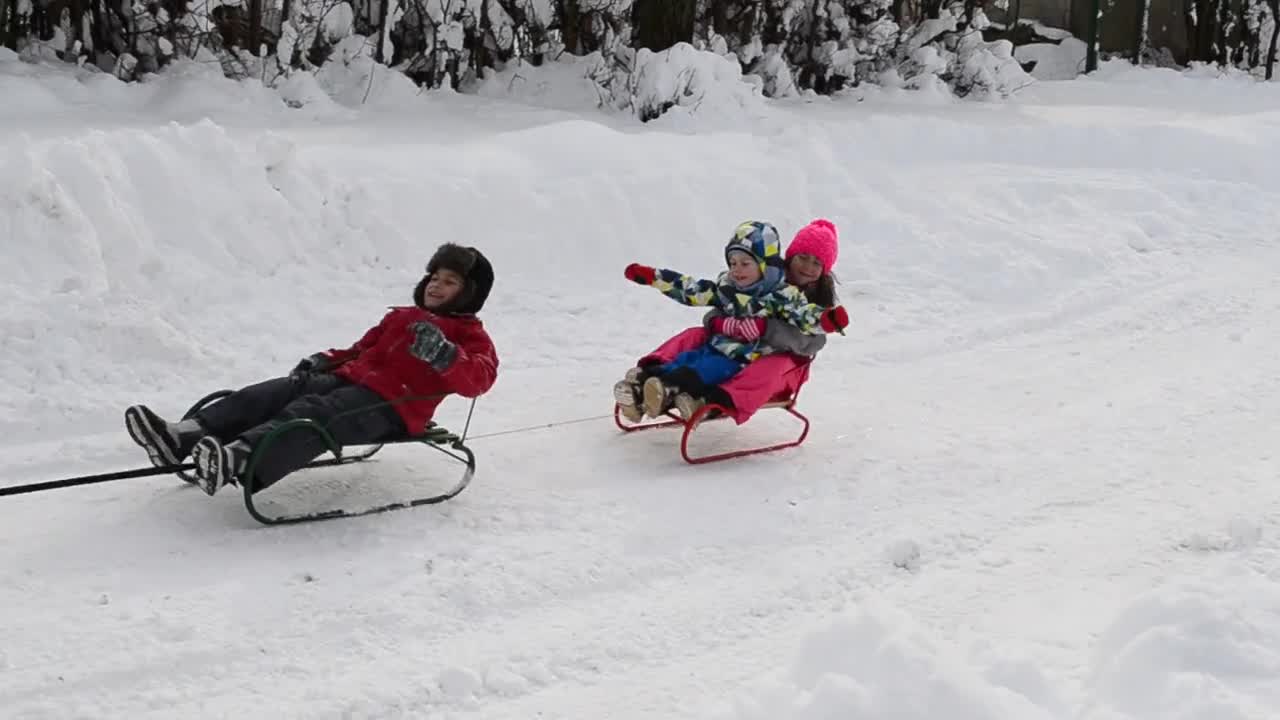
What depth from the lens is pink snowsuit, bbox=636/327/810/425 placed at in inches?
221

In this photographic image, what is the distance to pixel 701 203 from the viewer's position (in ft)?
29.5

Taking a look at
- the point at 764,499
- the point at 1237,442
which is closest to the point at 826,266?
the point at 764,499

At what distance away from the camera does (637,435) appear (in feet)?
19.5

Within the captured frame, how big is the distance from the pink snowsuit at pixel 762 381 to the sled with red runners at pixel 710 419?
0.03 metres

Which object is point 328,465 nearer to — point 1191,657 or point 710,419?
point 710,419

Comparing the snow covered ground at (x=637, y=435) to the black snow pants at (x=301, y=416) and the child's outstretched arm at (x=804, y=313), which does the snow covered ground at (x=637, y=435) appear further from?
the child's outstretched arm at (x=804, y=313)

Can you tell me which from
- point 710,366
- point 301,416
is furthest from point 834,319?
point 301,416

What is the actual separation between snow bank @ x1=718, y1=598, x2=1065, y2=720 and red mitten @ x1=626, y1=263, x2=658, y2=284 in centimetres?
252

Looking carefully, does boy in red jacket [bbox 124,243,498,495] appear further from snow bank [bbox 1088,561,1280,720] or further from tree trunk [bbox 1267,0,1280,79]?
tree trunk [bbox 1267,0,1280,79]

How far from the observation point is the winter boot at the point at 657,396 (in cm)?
554

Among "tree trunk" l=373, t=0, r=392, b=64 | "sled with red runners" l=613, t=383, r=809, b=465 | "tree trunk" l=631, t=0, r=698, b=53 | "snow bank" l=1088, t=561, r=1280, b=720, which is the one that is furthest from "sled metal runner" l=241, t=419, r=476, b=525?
"tree trunk" l=631, t=0, r=698, b=53

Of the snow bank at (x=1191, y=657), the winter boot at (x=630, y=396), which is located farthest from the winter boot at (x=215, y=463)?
the snow bank at (x=1191, y=657)

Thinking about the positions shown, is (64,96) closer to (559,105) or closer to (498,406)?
(559,105)

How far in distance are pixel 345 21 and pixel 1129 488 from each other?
704 cm
